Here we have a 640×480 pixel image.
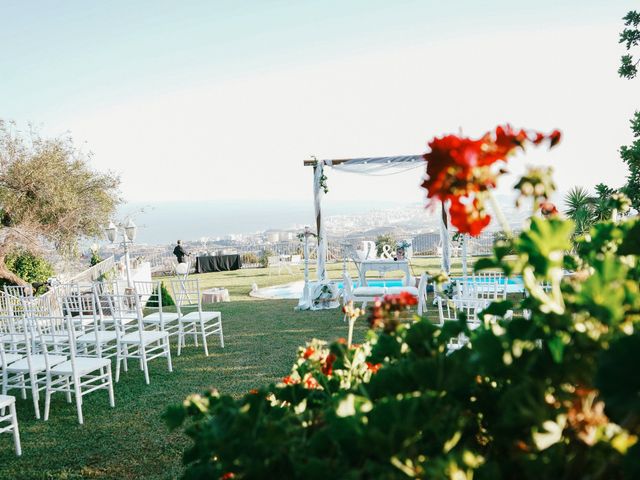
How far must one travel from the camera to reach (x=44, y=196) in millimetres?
11680

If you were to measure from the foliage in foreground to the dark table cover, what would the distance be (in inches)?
689

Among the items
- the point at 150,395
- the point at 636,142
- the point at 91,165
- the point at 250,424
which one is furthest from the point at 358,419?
the point at 91,165

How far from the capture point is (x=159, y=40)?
24.3 m

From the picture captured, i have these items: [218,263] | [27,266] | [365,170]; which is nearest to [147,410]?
[365,170]

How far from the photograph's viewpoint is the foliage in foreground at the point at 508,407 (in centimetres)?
60

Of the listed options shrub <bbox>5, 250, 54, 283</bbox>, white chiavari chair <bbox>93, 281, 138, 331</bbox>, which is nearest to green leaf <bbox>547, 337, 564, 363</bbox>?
white chiavari chair <bbox>93, 281, 138, 331</bbox>

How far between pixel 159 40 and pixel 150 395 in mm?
23945

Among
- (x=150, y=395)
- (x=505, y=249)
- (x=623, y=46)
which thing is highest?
(x=623, y=46)

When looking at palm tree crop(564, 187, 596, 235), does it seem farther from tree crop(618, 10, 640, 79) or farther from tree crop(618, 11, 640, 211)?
tree crop(618, 10, 640, 79)

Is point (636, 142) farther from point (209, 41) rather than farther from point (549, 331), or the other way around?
point (209, 41)

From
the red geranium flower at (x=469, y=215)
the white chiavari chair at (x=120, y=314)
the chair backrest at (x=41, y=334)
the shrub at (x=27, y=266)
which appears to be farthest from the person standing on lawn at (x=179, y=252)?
the red geranium flower at (x=469, y=215)

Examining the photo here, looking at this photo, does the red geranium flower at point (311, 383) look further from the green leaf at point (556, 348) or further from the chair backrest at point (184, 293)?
the chair backrest at point (184, 293)

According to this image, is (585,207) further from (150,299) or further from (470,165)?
(150,299)

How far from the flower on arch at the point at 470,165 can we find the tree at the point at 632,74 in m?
5.62
